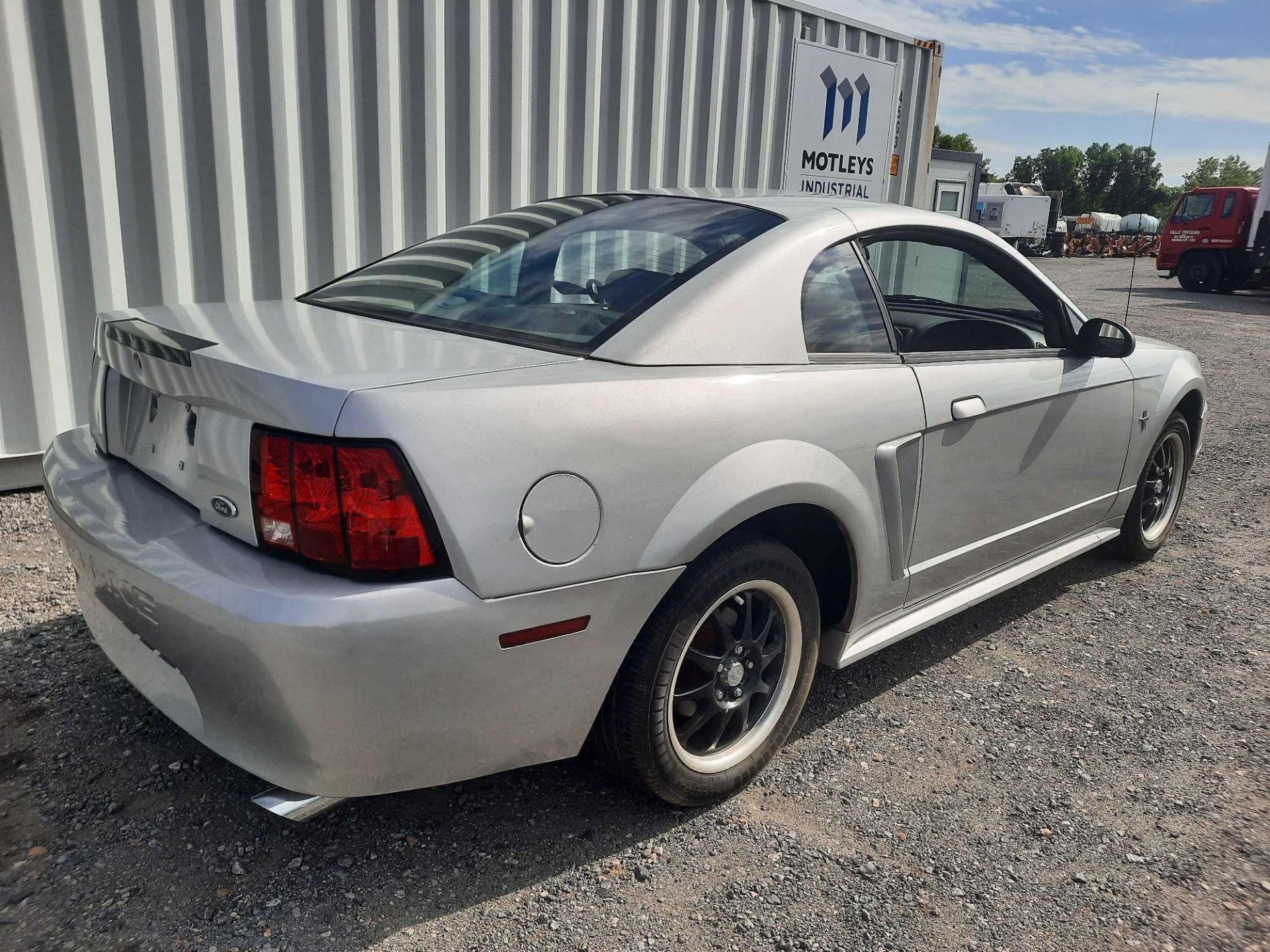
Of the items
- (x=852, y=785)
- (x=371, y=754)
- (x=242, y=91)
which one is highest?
(x=242, y=91)

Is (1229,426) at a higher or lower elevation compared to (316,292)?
lower

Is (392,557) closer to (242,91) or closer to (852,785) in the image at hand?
(852,785)

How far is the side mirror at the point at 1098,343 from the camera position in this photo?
128 inches

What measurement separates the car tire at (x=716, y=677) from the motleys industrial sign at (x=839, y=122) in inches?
227

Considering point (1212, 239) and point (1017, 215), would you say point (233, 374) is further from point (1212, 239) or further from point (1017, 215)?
point (1017, 215)

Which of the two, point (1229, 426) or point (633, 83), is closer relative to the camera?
point (633, 83)

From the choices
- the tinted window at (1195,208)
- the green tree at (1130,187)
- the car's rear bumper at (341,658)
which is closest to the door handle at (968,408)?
the car's rear bumper at (341,658)

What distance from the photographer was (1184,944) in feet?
6.59

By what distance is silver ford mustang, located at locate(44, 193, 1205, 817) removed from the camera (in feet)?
5.69

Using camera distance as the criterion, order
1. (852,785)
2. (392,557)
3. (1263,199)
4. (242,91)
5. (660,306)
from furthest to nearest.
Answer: (1263,199), (242,91), (852,785), (660,306), (392,557)

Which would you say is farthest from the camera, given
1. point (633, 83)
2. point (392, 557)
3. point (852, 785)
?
point (633, 83)

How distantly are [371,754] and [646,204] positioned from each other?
1.83 metres

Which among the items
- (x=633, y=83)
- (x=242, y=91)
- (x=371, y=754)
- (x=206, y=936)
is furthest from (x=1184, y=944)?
(x=633, y=83)

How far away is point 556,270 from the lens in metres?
2.65
